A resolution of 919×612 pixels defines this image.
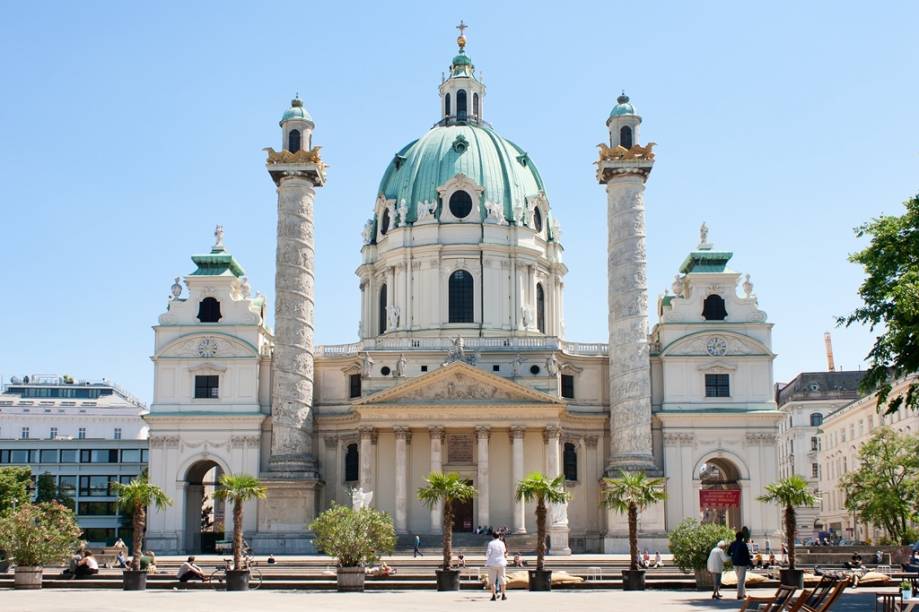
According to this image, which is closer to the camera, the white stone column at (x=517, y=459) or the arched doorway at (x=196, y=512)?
the white stone column at (x=517, y=459)

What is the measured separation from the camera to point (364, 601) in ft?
104

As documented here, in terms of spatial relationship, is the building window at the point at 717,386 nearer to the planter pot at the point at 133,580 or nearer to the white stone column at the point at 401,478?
the white stone column at the point at 401,478

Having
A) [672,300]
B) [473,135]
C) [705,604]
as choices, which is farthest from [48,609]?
[473,135]

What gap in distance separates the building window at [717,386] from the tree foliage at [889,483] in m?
8.40

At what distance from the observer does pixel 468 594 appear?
3491 centimetres

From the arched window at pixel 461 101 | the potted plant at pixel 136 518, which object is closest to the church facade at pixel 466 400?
the arched window at pixel 461 101

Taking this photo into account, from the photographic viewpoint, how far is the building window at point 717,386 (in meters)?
70.9

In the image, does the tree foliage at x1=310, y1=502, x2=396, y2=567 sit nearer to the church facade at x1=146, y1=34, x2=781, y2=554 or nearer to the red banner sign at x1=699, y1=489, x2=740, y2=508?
the church facade at x1=146, y1=34, x2=781, y2=554

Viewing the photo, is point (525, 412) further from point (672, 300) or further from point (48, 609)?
point (48, 609)

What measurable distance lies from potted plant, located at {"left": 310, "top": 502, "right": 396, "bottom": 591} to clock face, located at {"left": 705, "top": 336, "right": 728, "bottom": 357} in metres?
36.6

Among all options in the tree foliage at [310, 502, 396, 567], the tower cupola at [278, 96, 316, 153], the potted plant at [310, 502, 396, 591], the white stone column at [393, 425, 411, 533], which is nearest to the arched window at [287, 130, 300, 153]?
the tower cupola at [278, 96, 316, 153]

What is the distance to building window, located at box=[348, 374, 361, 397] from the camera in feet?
239

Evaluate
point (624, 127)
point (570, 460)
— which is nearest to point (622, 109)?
point (624, 127)

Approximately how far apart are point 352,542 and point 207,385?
3591 cm
